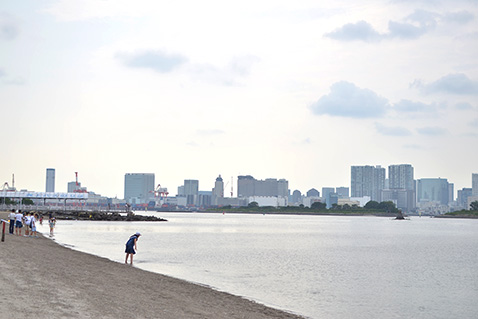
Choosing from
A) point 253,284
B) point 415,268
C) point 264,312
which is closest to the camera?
point 264,312

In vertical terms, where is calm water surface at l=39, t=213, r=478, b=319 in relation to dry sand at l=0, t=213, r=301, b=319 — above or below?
below

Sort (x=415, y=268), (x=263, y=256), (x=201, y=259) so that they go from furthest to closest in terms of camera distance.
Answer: (x=263, y=256)
(x=201, y=259)
(x=415, y=268)

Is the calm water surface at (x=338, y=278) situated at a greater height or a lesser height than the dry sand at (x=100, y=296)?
lesser

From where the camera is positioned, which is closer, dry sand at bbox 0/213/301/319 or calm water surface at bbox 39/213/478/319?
dry sand at bbox 0/213/301/319

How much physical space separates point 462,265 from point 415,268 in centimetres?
662

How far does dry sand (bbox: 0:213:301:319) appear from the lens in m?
16.3

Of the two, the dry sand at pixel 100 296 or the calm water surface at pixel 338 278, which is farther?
the calm water surface at pixel 338 278

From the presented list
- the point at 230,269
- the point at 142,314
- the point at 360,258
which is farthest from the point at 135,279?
the point at 360,258

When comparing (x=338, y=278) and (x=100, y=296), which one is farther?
(x=338, y=278)

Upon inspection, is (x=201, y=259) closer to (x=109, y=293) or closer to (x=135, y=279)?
(x=135, y=279)

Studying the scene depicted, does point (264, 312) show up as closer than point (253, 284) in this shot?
Yes

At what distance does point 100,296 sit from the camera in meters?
20.1

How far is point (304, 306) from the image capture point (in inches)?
1080

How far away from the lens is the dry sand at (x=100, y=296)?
16.3m
